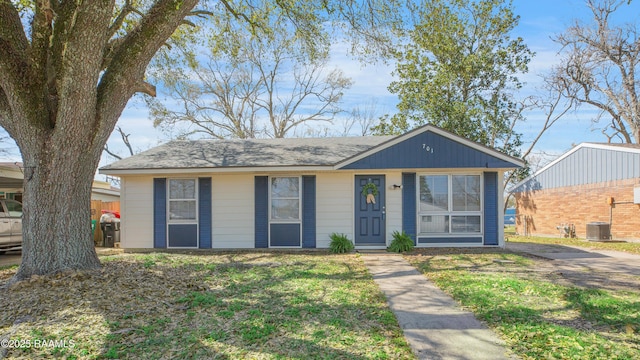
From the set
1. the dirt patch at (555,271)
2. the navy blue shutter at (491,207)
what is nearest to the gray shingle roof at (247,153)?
the navy blue shutter at (491,207)

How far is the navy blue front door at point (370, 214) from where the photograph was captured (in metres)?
11.2

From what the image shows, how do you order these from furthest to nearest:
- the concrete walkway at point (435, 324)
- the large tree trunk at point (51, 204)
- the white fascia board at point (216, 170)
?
the white fascia board at point (216, 170), the large tree trunk at point (51, 204), the concrete walkway at point (435, 324)

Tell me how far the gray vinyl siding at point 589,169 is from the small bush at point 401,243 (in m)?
9.45

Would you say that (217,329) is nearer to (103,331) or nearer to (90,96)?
(103,331)

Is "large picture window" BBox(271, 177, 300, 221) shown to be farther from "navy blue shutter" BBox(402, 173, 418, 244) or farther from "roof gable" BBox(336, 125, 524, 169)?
"navy blue shutter" BBox(402, 173, 418, 244)

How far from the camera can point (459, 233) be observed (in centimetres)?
1108

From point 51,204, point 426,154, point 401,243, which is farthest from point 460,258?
point 51,204

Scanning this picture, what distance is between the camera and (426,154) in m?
10.7

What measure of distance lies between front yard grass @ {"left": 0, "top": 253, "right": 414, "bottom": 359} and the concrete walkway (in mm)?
176

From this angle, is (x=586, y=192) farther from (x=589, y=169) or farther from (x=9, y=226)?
(x=9, y=226)

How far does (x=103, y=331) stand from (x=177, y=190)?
766 cm

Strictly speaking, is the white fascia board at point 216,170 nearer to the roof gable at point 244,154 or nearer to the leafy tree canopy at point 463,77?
the roof gable at point 244,154

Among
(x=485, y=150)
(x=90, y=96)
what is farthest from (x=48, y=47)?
(x=485, y=150)

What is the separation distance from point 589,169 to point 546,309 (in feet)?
47.2
